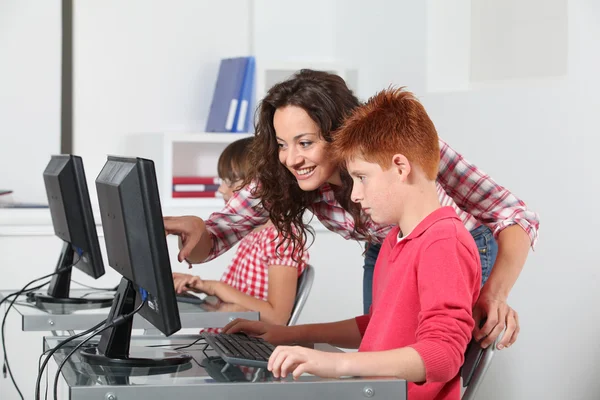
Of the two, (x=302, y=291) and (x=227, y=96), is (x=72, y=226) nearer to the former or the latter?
(x=302, y=291)

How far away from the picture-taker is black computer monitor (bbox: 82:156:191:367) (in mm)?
1271

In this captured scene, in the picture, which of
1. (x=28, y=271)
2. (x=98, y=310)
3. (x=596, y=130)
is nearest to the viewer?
(x=98, y=310)

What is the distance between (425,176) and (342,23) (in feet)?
8.45

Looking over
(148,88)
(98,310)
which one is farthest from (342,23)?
(98,310)

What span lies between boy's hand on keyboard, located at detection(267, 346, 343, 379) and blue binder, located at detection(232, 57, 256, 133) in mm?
2553

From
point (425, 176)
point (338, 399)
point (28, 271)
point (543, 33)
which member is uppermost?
point (543, 33)

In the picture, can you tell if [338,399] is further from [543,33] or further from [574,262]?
[543,33]

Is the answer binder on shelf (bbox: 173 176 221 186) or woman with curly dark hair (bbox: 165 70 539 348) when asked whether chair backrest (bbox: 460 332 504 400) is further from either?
binder on shelf (bbox: 173 176 221 186)

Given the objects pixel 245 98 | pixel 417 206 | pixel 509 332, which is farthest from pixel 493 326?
pixel 245 98

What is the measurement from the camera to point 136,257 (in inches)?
52.1

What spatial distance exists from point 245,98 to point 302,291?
1.44m

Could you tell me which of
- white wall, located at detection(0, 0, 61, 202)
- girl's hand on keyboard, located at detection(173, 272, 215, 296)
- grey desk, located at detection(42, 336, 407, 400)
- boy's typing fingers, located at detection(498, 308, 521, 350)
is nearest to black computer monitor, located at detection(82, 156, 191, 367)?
grey desk, located at detection(42, 336, 407, 400)

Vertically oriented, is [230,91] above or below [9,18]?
below

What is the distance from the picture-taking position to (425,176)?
4.72 ft
